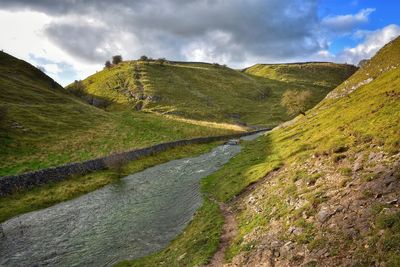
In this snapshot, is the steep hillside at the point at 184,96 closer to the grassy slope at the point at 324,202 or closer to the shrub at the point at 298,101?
the shrub at the point at 298,101

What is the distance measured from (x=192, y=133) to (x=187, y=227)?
69.1 m

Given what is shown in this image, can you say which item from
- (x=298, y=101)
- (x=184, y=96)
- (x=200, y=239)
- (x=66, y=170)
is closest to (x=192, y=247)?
(x=200, y=239)

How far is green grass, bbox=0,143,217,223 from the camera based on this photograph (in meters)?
42.2

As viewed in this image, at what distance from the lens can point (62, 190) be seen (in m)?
48.6

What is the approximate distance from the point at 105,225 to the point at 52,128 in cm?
5291

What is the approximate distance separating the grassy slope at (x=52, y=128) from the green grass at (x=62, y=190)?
6.80 meters

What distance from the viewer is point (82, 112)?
4048 inches

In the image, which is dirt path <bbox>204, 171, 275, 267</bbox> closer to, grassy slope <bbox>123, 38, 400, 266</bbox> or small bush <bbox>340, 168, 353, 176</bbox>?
grassy slope <bbox>123, 38, 400, 266</bbox>

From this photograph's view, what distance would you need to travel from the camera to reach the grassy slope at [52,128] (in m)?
62.5

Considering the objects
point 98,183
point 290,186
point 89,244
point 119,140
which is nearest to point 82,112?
point 119,140

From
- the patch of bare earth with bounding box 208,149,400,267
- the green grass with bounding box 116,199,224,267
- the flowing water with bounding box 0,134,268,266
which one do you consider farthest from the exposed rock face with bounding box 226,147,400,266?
the flowing water with bounding box 0,134,268,266

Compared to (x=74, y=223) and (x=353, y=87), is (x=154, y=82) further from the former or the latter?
(x=74, y=223)

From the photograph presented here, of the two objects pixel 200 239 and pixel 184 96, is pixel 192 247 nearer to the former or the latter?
pixel 200 239

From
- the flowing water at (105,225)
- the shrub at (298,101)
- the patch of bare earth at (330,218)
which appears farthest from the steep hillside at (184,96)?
the patch of bare earth at (330,218)
